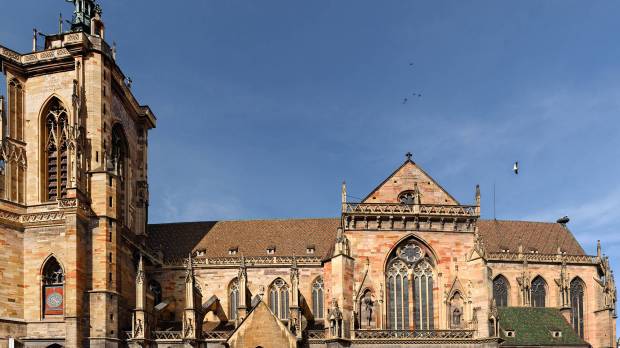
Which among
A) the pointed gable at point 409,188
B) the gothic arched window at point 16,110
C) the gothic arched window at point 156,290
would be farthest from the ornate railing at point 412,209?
the gothic arched window at point 16,110

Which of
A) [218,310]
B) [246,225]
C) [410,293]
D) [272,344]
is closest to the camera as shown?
[272,344]

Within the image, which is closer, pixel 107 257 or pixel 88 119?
pixel 107 257

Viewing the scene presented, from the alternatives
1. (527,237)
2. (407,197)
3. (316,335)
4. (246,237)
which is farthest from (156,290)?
(527,237)

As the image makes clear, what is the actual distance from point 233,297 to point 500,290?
2023 cm

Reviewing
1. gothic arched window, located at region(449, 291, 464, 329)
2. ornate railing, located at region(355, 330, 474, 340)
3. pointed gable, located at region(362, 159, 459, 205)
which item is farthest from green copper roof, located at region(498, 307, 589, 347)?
pointed gable, located at region(362, 159, 459, 205)

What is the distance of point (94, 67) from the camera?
46.3m

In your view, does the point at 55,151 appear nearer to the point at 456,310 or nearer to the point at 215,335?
the point at 215,335

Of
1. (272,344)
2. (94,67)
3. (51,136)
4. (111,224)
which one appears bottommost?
(272,344)

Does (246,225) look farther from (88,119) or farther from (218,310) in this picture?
(88,119)

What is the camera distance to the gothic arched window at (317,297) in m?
51.7

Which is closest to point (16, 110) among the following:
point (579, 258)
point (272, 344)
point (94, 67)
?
point (94, 67)

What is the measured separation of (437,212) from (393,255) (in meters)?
3.78

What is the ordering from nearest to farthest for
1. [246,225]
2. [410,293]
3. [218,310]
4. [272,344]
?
[272,344] → [410,293] → [218,310] → [246,225]

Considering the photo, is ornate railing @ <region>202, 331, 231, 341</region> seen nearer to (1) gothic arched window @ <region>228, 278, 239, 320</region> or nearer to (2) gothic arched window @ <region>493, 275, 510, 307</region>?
(1) gothic arched window @ <region>228, 278, 239, 320</region>
